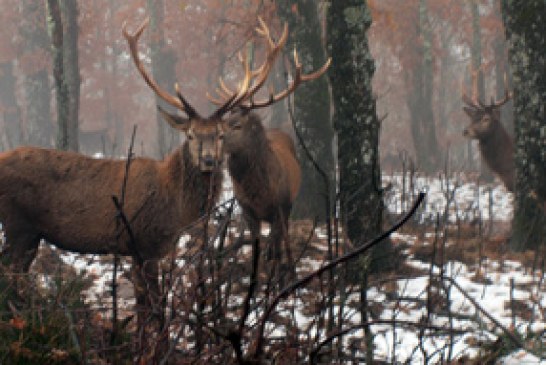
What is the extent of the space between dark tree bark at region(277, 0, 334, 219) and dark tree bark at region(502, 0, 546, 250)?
2.66 metres

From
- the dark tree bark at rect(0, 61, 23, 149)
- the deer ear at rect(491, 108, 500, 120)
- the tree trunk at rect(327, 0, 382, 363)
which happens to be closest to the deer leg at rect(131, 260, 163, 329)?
the tree trunk at rect(327, 0, 382, 363)

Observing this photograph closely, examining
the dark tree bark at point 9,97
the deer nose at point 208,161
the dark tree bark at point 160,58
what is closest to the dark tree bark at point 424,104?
the dark tree bark at point 160,58

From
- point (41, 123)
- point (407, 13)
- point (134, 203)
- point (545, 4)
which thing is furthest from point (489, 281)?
point (41, 123)

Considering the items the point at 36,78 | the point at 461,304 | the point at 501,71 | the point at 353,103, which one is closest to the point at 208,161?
the point at 353,103

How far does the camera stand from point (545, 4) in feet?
20.8

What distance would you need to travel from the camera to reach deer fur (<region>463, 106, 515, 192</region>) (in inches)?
404

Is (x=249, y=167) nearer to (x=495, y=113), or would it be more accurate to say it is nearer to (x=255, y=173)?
(x=255, y=173)

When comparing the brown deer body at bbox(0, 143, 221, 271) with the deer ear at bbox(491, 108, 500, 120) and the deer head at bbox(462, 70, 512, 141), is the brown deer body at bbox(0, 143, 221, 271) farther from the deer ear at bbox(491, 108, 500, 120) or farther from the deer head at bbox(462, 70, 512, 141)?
the deer ear at bbox(491, 108, 500, 120)

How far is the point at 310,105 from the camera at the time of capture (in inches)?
347

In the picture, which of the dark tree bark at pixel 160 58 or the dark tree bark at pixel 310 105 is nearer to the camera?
the dark tree bark at pixel 310 105

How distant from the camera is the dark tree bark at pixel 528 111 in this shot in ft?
21.0

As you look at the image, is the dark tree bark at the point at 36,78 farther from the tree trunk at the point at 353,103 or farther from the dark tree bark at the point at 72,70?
the tree trunk at the point at 353,103

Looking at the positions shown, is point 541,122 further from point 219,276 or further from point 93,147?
point 93,147

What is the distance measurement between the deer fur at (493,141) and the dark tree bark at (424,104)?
7.98 m
